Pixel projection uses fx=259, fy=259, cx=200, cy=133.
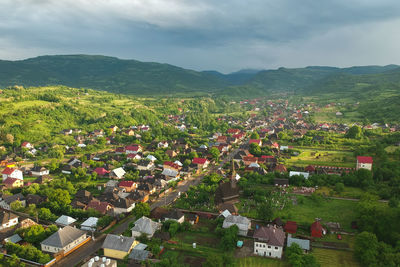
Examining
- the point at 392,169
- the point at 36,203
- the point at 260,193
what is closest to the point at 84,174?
the point at 36,203

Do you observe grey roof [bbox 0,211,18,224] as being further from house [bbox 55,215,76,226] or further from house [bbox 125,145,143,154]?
house [bbox 125,145,143,154]

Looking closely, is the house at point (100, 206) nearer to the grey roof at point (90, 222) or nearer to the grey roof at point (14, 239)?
the grey roof at point (90, 222)

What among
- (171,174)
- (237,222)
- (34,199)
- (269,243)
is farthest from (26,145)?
(269,243)

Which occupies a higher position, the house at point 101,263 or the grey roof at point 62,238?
the house at point 101,263

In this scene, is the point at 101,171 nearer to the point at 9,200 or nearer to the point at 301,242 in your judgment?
the point at 9,200

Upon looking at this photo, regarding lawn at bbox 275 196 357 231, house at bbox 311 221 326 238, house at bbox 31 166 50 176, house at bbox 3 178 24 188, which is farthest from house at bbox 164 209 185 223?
house at bbox 31 166 50 176

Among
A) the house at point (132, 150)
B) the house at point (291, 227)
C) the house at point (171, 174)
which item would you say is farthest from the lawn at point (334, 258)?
Result: the house at point (132, 150)

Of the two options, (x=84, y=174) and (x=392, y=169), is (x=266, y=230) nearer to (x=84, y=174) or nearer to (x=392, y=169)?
(x=392, y=169)
